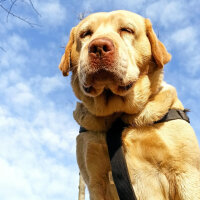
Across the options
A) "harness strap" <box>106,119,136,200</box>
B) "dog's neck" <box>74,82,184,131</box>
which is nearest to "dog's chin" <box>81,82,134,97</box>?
"dog's neck" <box>74,82,184,131</box>

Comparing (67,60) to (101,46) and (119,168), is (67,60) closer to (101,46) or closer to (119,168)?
(101,46)

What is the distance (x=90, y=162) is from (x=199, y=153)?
3.68 ft

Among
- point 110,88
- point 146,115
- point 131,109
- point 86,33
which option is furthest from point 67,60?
point 146,115

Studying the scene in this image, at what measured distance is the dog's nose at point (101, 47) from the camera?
2369 mm

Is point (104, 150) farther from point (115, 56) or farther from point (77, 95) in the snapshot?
point (115, 56)

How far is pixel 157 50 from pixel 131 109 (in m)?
0.74

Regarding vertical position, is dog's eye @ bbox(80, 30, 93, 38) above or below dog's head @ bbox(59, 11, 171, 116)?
above

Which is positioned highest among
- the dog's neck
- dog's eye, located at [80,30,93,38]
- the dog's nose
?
dog's eye, located at [80,30,93,38]

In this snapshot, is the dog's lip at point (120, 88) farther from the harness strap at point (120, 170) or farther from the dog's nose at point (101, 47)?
the harness strap at point (120, 170)

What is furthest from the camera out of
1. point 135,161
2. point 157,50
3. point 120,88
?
point 157,50

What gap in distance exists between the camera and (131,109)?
2.77 metres

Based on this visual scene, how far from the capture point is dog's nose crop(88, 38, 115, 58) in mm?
2369

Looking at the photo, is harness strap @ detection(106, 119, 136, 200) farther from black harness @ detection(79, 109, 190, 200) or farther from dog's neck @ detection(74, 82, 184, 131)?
dog's neck @ detection(74, 82, 184, 131)

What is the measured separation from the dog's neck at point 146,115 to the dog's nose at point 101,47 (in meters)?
0.77
